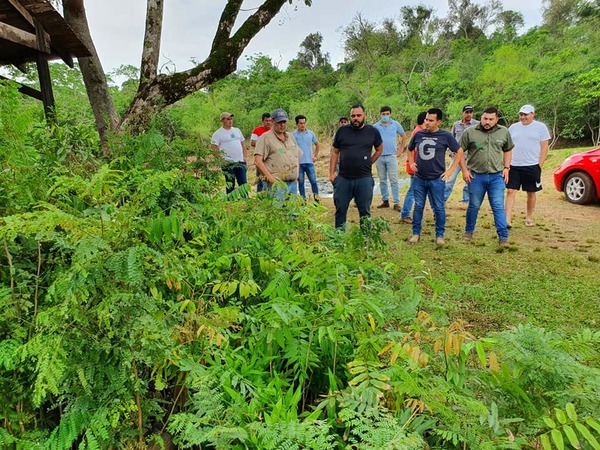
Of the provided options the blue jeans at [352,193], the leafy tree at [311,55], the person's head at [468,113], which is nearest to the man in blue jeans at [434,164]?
the blue jeans at [352,193]

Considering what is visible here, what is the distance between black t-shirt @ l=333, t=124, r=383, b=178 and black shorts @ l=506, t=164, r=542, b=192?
230cm

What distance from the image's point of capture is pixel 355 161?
14.3ft

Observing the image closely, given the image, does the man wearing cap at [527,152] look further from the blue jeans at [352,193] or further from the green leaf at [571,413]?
the green leaf at [571,413]

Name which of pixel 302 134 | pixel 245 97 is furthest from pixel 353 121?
pixel 245 97

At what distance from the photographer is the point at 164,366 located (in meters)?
1.23

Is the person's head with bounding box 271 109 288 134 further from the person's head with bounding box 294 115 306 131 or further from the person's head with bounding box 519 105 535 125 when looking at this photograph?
the person's head with bounding box 519 105 535 125

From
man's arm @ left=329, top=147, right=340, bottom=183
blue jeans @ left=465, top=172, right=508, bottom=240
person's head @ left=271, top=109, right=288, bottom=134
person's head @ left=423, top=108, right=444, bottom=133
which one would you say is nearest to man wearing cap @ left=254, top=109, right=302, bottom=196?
person's head @ left=271, top=109, right=288, bottom=134

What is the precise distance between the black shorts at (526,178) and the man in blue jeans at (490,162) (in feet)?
2.51

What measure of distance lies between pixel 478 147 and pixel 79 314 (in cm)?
472

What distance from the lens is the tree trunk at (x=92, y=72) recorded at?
15.5 ft

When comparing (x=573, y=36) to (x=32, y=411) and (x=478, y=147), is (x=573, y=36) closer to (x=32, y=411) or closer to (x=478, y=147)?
(x=478, y=147)

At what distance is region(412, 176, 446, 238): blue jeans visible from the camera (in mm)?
4637

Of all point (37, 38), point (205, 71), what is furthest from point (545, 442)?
point (37, 38)

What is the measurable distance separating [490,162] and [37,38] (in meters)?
5.23
